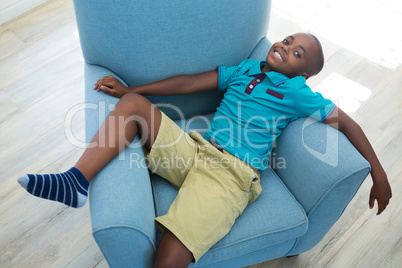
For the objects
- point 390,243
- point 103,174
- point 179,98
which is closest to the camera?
point 103,174

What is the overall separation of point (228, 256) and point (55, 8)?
194 centimetres

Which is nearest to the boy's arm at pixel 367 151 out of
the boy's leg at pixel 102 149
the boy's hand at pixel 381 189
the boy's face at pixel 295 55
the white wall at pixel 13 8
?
the boy's hand at pixel 381 189

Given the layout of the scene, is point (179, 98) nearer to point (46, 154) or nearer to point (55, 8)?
point (46, 154)

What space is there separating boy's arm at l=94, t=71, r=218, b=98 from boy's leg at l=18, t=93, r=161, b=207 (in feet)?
0.27

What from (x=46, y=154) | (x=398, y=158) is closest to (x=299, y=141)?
(x=398, y=158)

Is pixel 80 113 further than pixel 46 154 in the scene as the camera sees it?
Yes

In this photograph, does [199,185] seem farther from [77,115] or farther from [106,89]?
[77,115]

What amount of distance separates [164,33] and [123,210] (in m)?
0.61

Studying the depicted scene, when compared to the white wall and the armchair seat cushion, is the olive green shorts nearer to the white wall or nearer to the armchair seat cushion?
the armchair seat cushion

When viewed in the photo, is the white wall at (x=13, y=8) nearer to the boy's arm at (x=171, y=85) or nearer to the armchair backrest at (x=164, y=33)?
the armchair backrest at (x=164, y=33)

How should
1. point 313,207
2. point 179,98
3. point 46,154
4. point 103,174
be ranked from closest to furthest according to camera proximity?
point 103,174 < point 313,207 < point 179,98 < point 46,154

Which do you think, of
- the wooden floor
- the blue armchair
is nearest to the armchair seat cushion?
the blue armchair

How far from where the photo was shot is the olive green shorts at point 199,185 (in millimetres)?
1103

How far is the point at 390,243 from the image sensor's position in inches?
61.7
